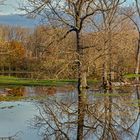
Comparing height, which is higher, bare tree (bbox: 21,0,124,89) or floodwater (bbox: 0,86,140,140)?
bare tree (bbox: 21,0,124,89)

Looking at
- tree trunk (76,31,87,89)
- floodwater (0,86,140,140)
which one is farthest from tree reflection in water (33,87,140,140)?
tree trunk (76,31,87,89)

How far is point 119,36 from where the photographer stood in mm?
47531

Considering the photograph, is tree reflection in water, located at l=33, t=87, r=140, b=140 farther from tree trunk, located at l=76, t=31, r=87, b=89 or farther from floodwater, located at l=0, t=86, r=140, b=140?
tree trunk, located at l=76, t=31, r=87, b=89

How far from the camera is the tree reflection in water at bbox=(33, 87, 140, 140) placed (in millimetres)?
16828

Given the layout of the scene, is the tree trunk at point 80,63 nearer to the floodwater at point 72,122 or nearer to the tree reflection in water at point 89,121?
the floodwater at point 72,122

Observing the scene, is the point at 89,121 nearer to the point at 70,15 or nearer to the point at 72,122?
the point at 72,122

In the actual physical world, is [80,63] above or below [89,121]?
above

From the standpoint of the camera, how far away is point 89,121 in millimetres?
20094

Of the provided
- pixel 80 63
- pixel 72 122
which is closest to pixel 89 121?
pixel 72 122

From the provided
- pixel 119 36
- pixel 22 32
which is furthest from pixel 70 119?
pixel 22 32

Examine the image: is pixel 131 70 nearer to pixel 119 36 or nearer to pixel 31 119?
pixel 119 36

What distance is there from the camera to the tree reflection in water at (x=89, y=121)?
55.2 feet

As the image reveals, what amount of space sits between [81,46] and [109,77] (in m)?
11.4

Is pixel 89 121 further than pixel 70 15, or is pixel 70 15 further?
pixel 70 15
